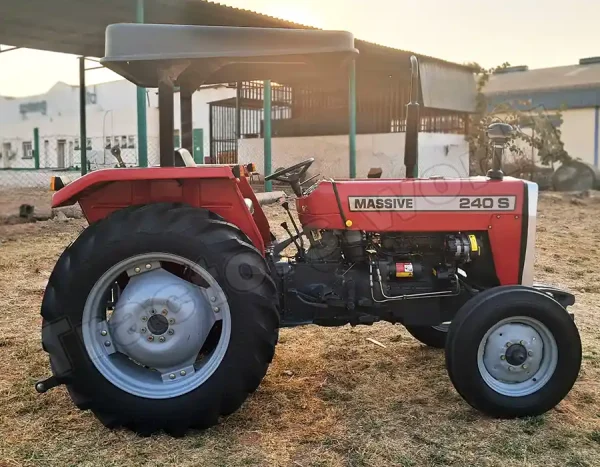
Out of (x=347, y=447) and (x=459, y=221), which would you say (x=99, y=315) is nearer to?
(x=347, y=447)

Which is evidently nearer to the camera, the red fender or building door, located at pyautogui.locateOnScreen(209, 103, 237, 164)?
the red fender

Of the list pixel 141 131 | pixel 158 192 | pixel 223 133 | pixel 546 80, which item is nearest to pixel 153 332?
pixel 158 192

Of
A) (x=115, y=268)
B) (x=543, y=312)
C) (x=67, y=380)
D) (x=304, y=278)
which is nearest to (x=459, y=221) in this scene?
(x=543, y=312)

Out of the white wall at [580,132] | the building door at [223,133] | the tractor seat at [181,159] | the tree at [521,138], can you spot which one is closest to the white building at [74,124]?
the building door at [223,133]

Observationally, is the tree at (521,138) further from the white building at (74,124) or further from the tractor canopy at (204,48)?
the tractor canopy at (204,48)

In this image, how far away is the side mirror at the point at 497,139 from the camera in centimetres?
301

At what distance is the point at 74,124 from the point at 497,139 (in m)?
28.4

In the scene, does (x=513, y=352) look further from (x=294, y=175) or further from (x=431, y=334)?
(x=294, y=175)

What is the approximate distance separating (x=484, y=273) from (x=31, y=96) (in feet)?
141

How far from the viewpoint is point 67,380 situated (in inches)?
105

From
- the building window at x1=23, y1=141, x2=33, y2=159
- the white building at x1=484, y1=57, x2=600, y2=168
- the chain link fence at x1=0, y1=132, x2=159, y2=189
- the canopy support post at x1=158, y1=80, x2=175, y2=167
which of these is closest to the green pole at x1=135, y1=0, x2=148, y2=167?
the chain link fence at x1=0, y1=132, x2=159, y2=189

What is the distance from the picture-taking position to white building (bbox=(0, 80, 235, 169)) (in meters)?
20.2

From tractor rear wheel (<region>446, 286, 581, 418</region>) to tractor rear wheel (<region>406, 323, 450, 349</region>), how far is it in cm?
97

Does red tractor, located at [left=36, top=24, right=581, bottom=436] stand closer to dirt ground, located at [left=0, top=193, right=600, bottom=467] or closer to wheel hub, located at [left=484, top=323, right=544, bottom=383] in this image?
wheel hub, located at [left=484, top=323, right=544, bottom=383]
